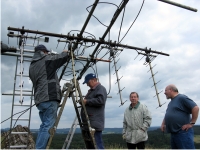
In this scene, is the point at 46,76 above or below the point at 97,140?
above

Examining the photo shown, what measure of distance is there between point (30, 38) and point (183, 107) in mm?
4492

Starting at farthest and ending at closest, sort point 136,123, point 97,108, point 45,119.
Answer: point 136,123 < point 97,108 < point 45,119

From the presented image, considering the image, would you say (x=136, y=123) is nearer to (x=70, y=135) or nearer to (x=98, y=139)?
(x=98, y=139)

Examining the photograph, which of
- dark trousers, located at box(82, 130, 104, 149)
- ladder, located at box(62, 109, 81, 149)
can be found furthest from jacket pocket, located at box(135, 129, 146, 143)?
ladder, located at box(62, 109, 81, 149)

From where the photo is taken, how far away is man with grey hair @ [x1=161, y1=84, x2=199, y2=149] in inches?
200

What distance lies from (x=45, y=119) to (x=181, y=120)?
9.93 feet

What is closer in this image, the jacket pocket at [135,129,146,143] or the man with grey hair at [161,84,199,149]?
the man with grey hair at [161,84,199,149]

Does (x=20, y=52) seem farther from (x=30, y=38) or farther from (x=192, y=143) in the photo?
(x=192, y=143)

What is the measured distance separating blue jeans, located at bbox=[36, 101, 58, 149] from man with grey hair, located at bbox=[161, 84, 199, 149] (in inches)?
108

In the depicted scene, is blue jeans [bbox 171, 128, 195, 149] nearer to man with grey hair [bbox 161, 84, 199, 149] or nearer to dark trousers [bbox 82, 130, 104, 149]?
man with grey hair [bbox 161, 84, 199, 149]

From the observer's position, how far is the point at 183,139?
200 inches

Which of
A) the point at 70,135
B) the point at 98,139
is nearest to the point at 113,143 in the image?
the point at 70,135

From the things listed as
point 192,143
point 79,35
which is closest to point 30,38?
point 79,35

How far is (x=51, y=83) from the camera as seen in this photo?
15.3ft
